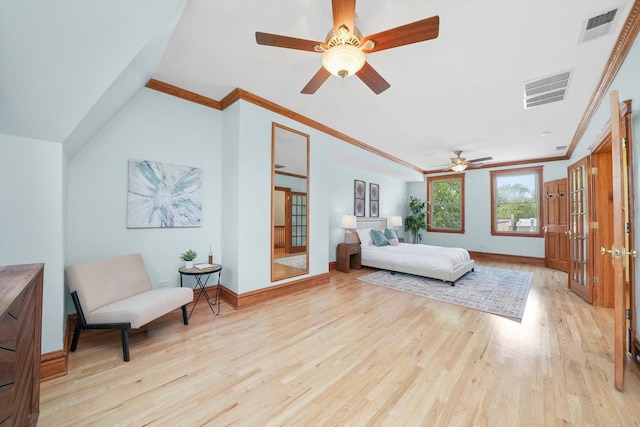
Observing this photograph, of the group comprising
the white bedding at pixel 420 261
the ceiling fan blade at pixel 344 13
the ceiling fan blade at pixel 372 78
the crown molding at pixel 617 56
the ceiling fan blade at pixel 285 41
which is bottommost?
the white bedding at pixel 420 261

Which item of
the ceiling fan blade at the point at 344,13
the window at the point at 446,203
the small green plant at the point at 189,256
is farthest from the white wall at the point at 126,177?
the window at the point at 446,203

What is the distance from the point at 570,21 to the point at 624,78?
899mm

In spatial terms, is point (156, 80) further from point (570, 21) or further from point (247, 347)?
point (570, 21)

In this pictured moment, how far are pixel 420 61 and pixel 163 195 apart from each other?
132 inches

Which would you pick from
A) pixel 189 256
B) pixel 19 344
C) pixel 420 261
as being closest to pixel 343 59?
pixel 19 344

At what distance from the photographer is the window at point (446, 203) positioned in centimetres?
759

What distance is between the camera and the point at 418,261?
4637mm

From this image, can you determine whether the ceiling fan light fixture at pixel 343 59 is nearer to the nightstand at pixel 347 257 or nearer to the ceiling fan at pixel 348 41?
the ceiling fan at pixel 348 41

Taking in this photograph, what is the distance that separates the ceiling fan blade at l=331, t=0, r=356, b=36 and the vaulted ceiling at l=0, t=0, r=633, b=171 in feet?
1.02

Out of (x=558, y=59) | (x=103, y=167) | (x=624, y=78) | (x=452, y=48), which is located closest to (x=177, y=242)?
(x=103, y=167)

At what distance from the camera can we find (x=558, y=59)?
95.7 inches

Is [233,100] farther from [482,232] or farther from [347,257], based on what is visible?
[482,232]

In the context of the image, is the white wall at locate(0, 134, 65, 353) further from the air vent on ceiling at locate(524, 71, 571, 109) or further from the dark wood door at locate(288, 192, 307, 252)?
the air vent on ceiling at locate(524, 71, 571, 109)

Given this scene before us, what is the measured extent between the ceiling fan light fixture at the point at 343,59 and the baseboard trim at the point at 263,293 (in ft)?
9.11
